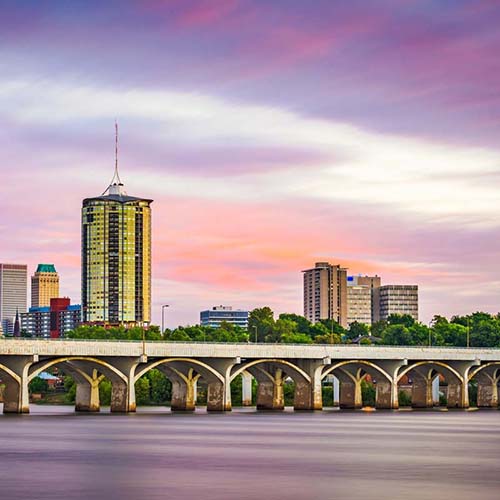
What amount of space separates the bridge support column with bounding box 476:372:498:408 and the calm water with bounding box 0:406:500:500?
65.9m

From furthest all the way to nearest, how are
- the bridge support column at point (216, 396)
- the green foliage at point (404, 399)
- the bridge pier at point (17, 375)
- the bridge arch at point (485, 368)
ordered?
the green foliage at point (404, 399) → the bridge arch at point (485, 368) → the bridge support column at point (216, 396) → the bridge pier at point (17, 375)

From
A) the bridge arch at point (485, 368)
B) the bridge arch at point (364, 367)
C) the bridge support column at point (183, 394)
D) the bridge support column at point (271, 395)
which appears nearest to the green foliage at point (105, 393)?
the bridge support column at point (271, 395)

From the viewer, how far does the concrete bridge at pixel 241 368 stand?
132 metres

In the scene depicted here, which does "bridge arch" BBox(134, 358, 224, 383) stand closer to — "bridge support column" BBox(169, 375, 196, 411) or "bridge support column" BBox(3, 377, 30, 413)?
"bridge support column" BBox(169, 375, 196, 411)

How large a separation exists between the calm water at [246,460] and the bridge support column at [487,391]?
65.9m

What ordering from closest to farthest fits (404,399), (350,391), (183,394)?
1. (183,394)
2. (350,391)
3. (404,399)

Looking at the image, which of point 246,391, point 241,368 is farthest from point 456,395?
point 241,368

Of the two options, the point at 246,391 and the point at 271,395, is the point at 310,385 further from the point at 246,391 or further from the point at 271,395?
the point at 246,391

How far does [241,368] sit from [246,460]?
79.3m

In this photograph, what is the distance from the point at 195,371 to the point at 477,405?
1918 inches

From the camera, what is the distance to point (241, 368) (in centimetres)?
15262

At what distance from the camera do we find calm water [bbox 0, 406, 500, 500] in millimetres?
56188

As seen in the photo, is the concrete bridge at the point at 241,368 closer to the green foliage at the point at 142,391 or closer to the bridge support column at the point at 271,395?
the bridge support column at the point at 271,395

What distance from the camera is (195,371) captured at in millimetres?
159125
